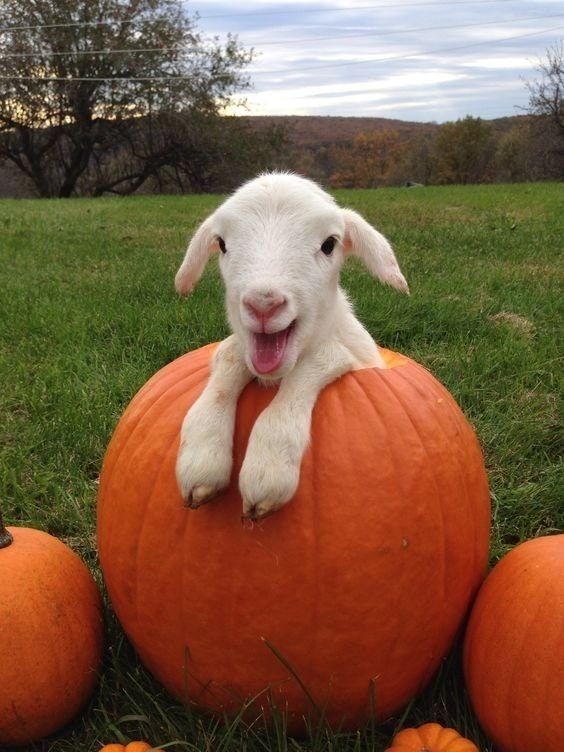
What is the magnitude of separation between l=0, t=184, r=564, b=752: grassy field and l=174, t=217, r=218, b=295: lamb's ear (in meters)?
1.21

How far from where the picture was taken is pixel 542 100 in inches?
1747

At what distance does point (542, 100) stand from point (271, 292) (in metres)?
48.2

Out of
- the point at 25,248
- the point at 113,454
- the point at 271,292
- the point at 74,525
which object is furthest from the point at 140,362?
the point at 25,248

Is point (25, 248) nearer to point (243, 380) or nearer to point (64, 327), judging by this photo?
point (64, 327)

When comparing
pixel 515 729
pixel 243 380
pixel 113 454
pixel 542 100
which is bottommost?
pixel 515 729

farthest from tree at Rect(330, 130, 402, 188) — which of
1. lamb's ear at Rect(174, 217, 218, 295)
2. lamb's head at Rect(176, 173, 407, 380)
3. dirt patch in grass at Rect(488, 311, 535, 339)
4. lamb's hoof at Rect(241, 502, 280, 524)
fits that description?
lamb's hoof at Rect(241, 502, 280, 524)

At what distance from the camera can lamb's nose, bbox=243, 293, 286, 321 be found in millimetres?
1799

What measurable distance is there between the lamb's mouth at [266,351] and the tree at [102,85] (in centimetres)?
3667

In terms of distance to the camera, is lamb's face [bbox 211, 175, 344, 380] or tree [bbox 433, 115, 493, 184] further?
tree [bbox 433, 115, 493, 184]

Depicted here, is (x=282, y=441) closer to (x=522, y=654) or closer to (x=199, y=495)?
(x=199, y=495)

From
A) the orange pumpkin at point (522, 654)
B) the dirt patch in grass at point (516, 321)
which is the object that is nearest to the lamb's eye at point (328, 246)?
the orange pumpkin at point (522, 654)

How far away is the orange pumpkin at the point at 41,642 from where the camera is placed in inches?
84.4

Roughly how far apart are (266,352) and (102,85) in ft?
124

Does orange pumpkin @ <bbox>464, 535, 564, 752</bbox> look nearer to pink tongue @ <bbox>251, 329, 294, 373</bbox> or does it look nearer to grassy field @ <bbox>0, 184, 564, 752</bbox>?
grassy field @ <bbox>0, 184, 564, 752</bbox>
